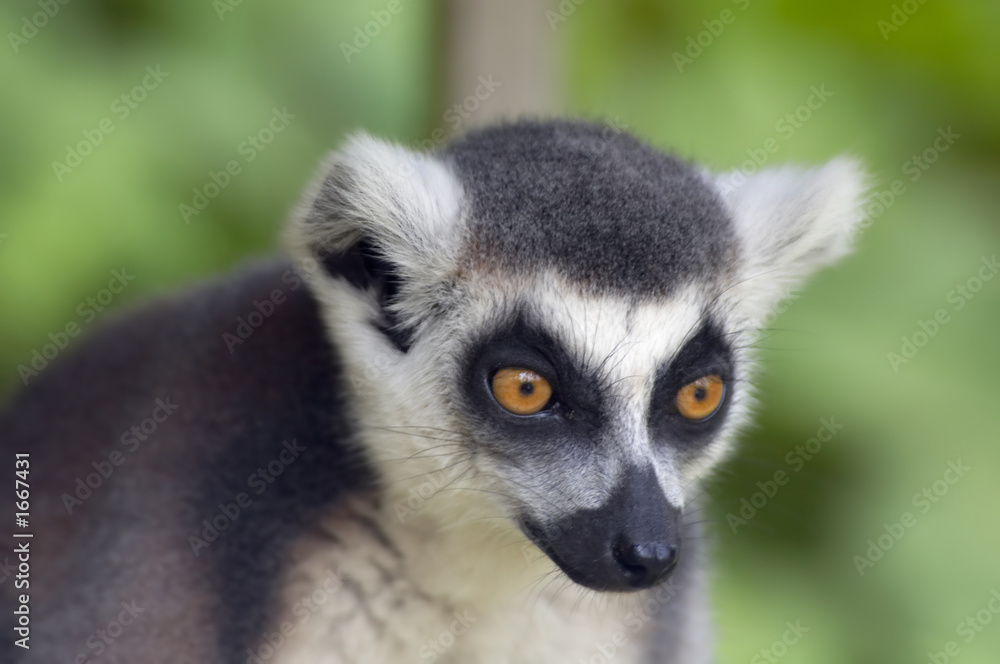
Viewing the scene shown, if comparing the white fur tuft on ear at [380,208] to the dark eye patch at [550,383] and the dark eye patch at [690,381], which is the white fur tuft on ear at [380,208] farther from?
the dark eye patch at [690,381]

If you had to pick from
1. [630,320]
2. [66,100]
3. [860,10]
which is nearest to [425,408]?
[630,320]

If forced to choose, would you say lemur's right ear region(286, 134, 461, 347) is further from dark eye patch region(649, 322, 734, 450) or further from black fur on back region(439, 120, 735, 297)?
dark eye patch region(649, 322, 734, 450)

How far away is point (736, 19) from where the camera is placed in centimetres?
401

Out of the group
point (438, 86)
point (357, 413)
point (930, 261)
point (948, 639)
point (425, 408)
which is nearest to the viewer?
point (425, 408)

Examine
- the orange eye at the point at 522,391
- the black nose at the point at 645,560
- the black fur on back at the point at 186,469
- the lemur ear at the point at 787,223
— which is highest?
the lemur ear at the point at 787,223

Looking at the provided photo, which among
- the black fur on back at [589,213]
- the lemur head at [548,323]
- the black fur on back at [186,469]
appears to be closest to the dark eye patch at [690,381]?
the lemur head at [548,323]

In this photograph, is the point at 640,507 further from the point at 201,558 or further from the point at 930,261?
the point at 930,261

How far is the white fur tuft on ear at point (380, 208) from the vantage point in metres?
2.24

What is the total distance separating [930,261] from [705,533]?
1630 mm

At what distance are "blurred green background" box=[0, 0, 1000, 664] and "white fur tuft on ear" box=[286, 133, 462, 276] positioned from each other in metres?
1.03

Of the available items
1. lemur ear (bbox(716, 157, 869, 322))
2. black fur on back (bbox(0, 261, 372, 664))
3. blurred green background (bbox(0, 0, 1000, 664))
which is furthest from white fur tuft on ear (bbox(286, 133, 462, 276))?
blurred green background (bbox(0, 0, 1000, 664))

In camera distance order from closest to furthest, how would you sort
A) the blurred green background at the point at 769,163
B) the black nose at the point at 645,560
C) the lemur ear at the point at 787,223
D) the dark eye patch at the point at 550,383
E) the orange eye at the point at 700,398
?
1. the black nose at the point at 645,560
2. the dark eye patch at the point at 550,383
3. the orange eye at the point at 700,398
4. the lemur ear at the point at 787,223
5. the blurred green background at the point at 769,163

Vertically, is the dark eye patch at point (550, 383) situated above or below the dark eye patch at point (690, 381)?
below

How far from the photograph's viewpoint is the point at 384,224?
7.41 feet
